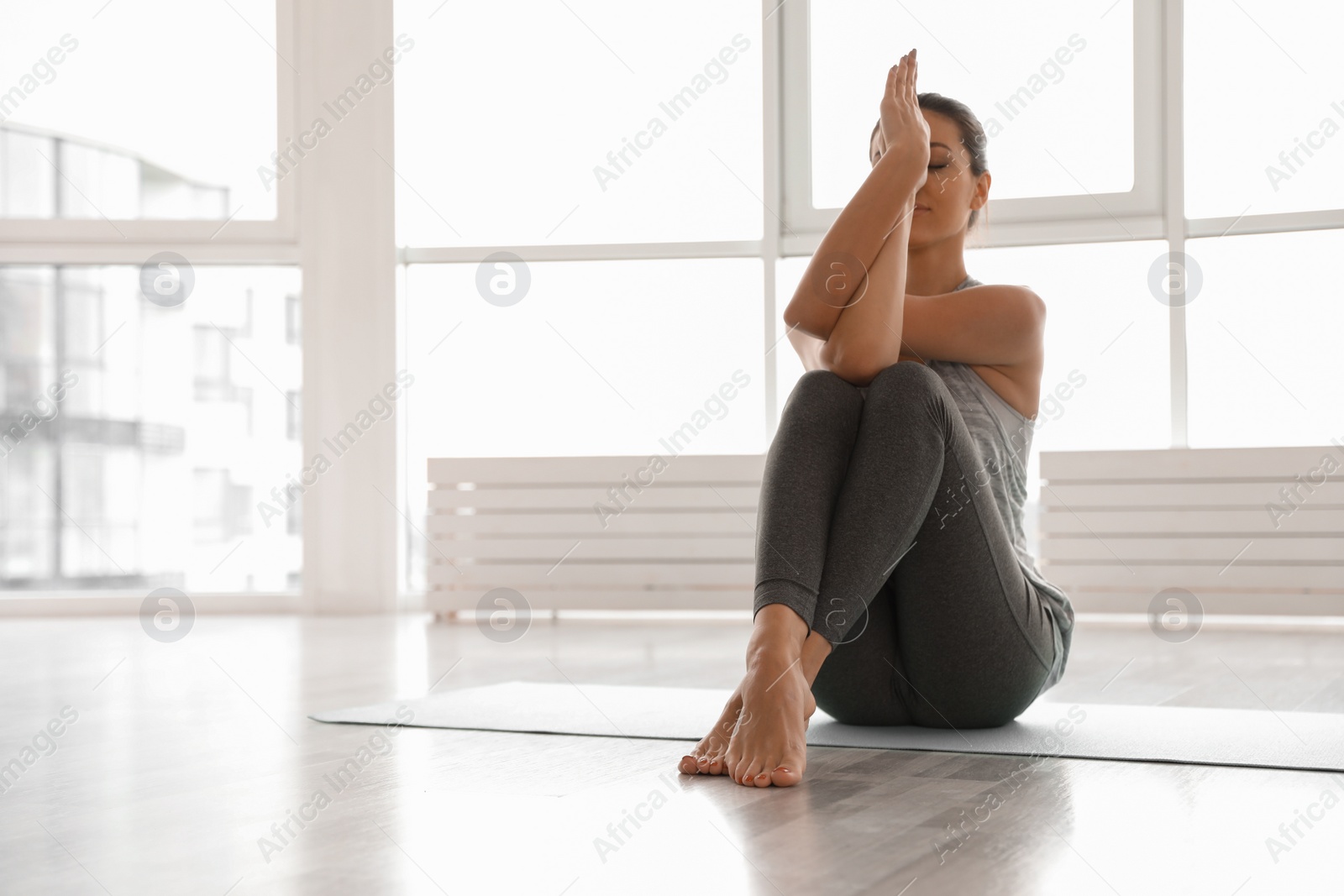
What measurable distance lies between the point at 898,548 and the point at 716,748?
0.28 meters

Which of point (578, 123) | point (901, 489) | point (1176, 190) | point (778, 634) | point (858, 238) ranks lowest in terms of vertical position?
point (778, 634)

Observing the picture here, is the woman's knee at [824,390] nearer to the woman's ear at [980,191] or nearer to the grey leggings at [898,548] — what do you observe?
the grey leggings at [898,548]

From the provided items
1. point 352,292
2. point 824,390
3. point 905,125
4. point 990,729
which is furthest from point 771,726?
point 352,292

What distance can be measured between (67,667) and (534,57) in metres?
2.89

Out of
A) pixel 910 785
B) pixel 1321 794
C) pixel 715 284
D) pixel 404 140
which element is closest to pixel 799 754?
pixel 910 785

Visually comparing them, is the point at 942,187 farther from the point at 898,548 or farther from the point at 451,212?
the point at 451,212

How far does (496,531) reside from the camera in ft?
14.1

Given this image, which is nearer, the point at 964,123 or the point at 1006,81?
the point at 964,123

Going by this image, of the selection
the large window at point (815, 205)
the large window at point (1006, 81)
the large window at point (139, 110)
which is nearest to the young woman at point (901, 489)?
the large window at point (815, 205)

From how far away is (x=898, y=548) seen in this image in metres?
1.28

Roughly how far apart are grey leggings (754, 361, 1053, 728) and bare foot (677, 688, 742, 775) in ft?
0.39

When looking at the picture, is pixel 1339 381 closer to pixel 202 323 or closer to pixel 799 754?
pixel 799 754

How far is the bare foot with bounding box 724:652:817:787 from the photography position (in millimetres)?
1215

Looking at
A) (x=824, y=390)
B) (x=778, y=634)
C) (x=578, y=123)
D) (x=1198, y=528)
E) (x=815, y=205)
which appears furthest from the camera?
(x=578, y=123)
